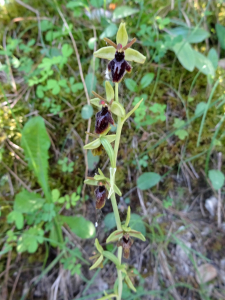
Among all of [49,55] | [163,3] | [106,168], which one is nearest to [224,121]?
[106,168]

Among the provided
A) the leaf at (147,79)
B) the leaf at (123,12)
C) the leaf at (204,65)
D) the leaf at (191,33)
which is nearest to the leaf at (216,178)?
the leaf at (204,65)

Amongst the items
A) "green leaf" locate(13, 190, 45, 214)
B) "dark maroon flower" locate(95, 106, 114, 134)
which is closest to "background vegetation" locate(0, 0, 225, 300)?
"green leaf" locate(13, 190, 45, 214)

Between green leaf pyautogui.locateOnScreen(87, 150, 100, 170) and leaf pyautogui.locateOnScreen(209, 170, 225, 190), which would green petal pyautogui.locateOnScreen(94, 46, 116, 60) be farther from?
leaf pyautogui.locateOnScreen(209, 170, 225, 190)

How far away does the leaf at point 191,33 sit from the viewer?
6.81 ft

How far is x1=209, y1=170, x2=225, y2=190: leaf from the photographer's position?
1.93 meters

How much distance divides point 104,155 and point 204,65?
1.23 m

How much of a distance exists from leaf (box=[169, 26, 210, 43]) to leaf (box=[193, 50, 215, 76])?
0.15m

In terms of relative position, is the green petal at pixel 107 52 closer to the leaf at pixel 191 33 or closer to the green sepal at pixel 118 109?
the green sepal at pixel 118 109

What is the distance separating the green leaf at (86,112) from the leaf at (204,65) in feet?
3.48

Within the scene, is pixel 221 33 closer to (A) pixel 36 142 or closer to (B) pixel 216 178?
(B) pixel 216 178

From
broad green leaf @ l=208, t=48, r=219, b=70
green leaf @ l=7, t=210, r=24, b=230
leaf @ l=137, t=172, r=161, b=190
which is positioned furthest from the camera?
broad green leaf @ l=208, t=48, r=219, b=70

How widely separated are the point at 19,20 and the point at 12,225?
6.86 feet

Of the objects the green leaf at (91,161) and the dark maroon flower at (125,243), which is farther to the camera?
the green leaf at (91,161)

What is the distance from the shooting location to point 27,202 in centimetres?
192
